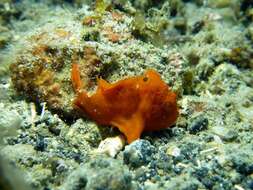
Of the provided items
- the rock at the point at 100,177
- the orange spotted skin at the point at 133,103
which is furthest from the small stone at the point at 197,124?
the rock at the point at 100,177

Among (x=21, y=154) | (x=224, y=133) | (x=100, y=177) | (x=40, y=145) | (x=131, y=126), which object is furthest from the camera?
(x=224, y=133)

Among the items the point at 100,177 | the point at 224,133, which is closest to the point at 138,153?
the point at 100,177

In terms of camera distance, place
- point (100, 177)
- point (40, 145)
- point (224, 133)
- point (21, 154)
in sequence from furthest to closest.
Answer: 1. point (224, 133)
2. point (40, 145)
3. point (21, 154)
4. point (100, 177)

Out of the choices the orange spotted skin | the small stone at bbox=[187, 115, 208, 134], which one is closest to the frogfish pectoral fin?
the orange spotted skin

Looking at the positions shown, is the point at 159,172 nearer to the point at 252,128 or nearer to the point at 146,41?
the point at 252,128

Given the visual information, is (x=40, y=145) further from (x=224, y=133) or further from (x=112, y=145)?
(x=224, y=133)

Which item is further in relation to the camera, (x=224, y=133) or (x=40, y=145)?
(x=224, y=133)

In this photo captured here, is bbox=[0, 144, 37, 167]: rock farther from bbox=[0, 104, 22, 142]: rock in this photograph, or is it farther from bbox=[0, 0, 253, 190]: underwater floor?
bbox=[0, 104, 22, 142]: rock

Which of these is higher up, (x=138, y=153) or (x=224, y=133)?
(x=138, y=153)
